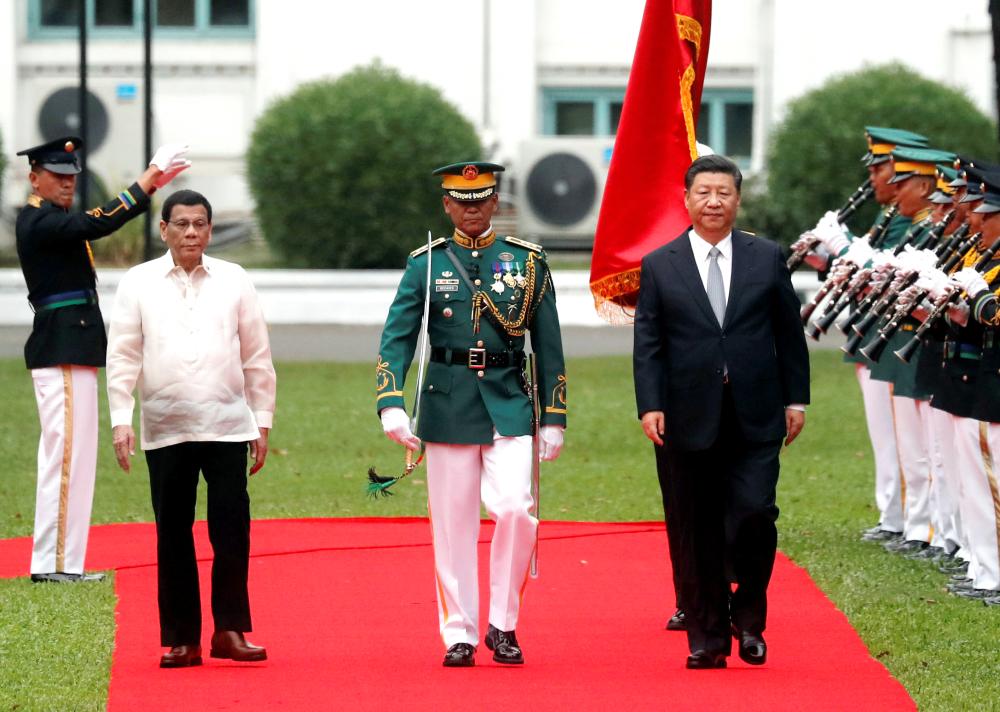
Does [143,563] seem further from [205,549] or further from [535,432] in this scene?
[535,432]

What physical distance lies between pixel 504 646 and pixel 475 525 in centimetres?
52

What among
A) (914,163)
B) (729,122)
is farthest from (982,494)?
(729,122)

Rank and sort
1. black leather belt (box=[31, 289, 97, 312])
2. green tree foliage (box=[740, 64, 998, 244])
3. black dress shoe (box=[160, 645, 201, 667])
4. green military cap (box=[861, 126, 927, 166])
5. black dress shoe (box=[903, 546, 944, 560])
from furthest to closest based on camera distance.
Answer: green tree foliage (box=[740, 64, 998, 244]) < green military cap (box=[861, 126, 927, 166]) < black dress shoe (box=[903, 546, 944, 560]) < black leather belt (box=[31, 289, 97, 312]) < black dress shoe (box=[160, 645, 201, 667])

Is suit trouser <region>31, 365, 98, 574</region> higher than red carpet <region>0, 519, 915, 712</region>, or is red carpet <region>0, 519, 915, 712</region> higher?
suit trouser <region>31, 365, 98, 574</region>

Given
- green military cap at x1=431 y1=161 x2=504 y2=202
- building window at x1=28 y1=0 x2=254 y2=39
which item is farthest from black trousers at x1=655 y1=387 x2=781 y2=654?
building window at x1=28 y1=0 x2=254 y2=39

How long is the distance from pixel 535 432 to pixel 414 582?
1907mm

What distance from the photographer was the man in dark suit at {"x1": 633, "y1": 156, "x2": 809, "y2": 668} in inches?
311

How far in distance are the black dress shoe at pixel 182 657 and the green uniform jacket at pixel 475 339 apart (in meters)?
Answer: 1.22

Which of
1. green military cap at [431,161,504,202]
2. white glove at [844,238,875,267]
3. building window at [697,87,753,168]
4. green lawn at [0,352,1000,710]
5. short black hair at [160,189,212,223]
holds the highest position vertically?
building window at [697,87,753,168]

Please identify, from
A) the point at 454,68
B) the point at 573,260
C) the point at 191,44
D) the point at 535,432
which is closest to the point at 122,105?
the point at 191,44

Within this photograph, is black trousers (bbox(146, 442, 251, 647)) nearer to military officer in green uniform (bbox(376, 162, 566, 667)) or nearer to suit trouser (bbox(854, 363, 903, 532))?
military officer in green uniform (bbox(376, 162, 566, 667))

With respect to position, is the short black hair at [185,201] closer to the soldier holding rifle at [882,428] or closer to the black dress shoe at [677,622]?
the black dress shoe at [677,622]

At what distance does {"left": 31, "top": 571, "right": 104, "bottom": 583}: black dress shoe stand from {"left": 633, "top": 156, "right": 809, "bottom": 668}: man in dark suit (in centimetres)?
332

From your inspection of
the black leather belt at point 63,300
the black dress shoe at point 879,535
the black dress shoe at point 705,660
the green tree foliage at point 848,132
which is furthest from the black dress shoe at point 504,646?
the green tree foliage at point 848,132
